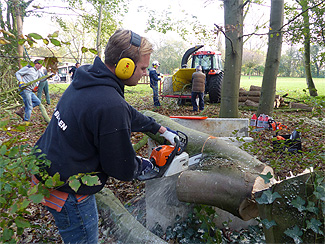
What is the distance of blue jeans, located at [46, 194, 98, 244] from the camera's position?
1.50 m

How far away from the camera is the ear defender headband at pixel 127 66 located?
57.4 inches

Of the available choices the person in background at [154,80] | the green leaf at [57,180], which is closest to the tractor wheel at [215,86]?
the person in background at [154,80]

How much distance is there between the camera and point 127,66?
1.47 metres

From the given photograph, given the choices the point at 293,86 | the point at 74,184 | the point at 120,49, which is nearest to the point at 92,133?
the point at 74,184

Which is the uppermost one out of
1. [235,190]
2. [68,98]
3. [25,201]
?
[68,98]

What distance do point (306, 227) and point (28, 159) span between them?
162cm

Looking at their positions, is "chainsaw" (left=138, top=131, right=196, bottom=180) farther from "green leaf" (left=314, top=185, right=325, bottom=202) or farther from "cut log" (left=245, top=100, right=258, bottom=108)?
"cut log" (left=245, top=100, right=258, bottom=108)

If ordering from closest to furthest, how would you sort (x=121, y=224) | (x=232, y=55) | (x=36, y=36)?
1. (x=36, y=36)
2. (x=121, y=224)
3. (x=232, y=55)

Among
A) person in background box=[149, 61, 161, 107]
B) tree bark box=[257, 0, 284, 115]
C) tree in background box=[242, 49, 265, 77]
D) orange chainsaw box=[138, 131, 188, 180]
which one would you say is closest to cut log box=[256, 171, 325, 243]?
orange chainsaw box=[138, 131, 188, 180]

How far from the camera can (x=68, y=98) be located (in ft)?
4.72

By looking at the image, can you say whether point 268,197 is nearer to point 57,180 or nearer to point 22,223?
point 57,180

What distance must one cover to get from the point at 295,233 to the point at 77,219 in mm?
1320

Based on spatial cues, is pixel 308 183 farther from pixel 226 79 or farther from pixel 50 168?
pixel 226 79

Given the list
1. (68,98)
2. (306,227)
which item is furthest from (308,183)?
(68,98)
